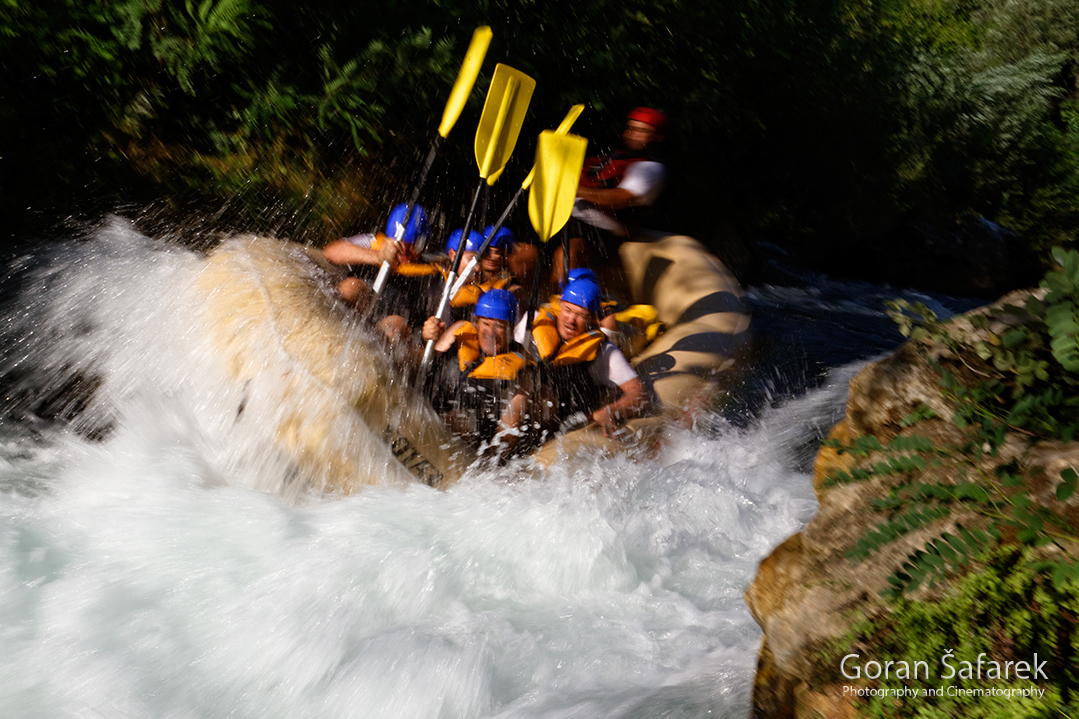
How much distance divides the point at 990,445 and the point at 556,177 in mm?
2695

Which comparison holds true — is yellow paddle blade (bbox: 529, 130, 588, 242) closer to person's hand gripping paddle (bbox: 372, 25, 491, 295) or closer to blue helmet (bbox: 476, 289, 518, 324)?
blue helmet (bbox: 476, 289, 518, 324)

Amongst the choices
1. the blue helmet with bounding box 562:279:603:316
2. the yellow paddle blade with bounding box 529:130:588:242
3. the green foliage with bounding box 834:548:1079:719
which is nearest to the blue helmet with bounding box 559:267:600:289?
the blue helmet with bounding box 562:279:603:316

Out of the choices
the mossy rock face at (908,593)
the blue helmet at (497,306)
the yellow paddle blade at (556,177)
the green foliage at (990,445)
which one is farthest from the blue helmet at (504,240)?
the green foliage at (990,445)

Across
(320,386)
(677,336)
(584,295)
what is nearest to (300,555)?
(320,386)

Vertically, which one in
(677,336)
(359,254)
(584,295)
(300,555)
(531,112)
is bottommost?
(300,555)

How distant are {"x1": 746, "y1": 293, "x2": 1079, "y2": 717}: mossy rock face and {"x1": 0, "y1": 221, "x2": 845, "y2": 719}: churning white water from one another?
449mm

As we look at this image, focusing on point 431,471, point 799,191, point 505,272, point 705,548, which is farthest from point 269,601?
point 799,191

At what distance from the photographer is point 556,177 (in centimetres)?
382

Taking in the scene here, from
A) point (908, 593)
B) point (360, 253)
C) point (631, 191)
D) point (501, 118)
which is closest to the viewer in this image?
point (908, 593)

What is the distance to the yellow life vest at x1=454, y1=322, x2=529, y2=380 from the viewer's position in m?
3.65

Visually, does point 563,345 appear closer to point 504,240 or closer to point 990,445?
point 504,240

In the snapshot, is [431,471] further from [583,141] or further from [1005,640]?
[1005,640]

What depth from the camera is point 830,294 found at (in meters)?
8.65

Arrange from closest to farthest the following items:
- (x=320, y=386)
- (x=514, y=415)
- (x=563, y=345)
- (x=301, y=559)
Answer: (x=301, y=559)
(x=320, y=386)
(x=514, y=415)
(x=563, y=345)
